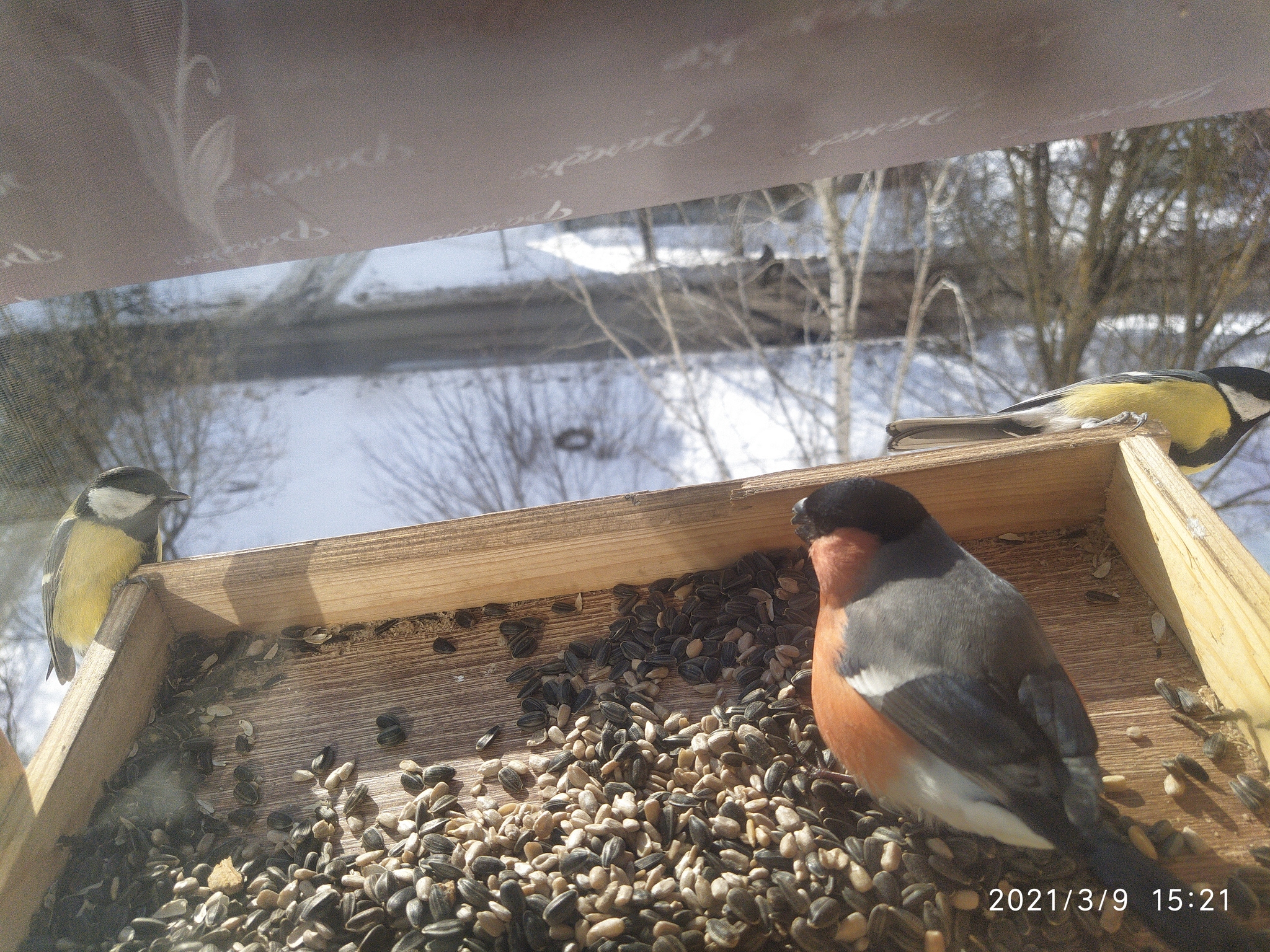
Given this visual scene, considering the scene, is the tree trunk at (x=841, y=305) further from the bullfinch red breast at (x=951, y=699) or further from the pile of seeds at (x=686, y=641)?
the bullfinch red breast at (x=951, y=699)

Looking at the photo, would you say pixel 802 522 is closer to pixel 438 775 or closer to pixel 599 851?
pixel 599 851

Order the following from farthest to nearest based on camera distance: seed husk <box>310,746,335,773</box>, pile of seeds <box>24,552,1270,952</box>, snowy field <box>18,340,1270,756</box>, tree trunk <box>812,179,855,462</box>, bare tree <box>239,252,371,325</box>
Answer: tree trunk <box>812,179,855,462</box> → snowy field <box>18,340,1270,756</box> → bare tree <box>239,252,371,325</box> → seed husk <box>310,746,335,773</box> → pile of seeds <box>24,552,1270,952</box>

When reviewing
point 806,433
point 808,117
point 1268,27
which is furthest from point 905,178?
point 808,117

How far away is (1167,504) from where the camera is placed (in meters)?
1.08

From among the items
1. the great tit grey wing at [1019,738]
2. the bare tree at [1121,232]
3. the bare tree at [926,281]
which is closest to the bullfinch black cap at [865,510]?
the great tit grey wing at [1019,738]

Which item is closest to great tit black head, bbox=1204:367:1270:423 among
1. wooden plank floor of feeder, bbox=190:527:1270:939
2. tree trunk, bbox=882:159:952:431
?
wooden plank floor of feeder, bbox=190:527:1270:939

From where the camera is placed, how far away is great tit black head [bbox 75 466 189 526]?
148 centimetres

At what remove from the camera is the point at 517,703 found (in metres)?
1.16

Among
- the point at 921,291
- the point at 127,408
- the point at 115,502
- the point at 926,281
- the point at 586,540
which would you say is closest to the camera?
the point at 586,540

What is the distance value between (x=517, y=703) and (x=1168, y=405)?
1297mm

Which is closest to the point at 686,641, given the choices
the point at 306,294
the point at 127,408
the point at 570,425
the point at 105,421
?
the point at 105,421

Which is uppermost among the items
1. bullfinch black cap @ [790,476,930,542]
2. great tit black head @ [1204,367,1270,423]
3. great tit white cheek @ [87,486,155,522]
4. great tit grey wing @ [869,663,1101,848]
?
bullfinch black cap @ [790,476,930,542]

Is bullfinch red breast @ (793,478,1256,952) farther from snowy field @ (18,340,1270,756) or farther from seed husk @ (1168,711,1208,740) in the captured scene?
snowy field @ (18,340,1270,756)
